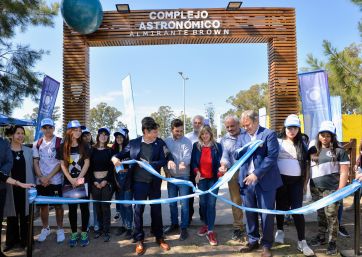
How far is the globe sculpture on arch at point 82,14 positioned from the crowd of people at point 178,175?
13.2 feet

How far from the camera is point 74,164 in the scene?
4633mm

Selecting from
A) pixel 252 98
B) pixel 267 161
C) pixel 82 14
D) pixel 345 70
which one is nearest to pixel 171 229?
pixel 267 161

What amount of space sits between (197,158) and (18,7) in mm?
4133

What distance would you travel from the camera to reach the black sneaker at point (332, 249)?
4113mm

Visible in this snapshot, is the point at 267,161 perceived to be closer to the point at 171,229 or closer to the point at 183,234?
the point at 183,234

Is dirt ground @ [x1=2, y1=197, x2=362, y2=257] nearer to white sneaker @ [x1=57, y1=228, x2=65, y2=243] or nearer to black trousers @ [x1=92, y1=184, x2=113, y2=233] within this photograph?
white sneaker @ [x1=57, y1=228, x2=65, y2=243]

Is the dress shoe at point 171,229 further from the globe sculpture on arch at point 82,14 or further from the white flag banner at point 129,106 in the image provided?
the globe sculpture on arch at point 82,14

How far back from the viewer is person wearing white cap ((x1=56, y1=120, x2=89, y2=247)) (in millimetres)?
4570

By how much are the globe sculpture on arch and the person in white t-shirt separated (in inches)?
156

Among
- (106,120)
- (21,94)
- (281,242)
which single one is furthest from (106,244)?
(106,120)

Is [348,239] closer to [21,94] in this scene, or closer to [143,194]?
[143,194]

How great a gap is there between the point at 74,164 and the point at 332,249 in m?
3.74

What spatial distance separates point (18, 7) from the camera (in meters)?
5.57

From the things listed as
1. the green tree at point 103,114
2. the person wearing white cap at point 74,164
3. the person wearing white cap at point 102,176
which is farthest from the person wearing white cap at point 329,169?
the green tree at point 103,114
